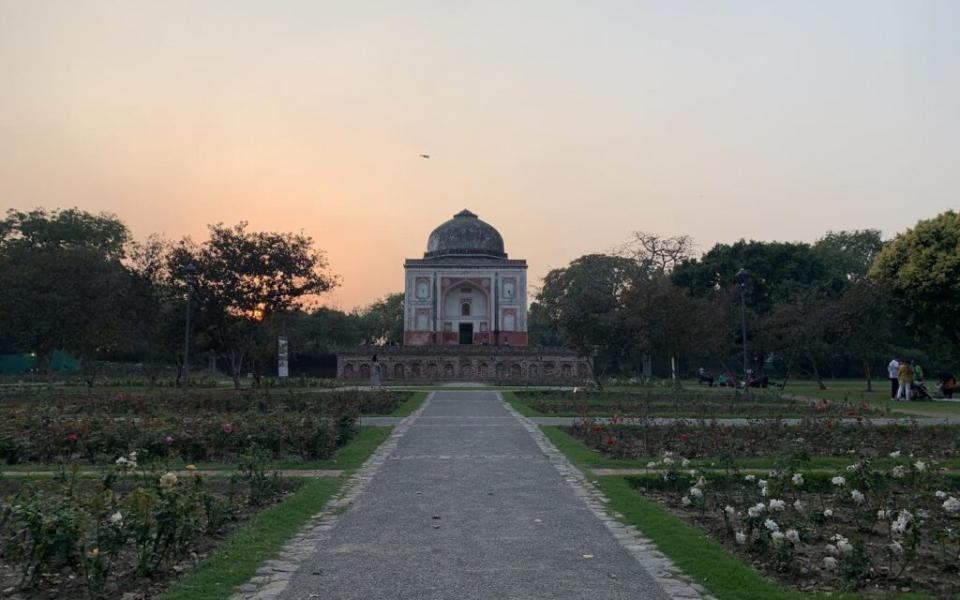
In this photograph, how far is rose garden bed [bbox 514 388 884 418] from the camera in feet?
70.2

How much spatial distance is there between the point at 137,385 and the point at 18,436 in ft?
99.6

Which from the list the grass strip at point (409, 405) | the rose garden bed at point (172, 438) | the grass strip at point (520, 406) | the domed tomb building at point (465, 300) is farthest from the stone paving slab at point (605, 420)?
the domed tomb building at point (465, 300)

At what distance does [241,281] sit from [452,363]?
20314 mm

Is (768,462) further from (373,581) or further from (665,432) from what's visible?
(373,581)

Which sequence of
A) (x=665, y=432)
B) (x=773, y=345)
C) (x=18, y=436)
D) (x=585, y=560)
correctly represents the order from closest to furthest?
1. (x=585, y=560)
2. (x=18, y=436)
3. (x=665, y=432)
4. (x=773, y=345)

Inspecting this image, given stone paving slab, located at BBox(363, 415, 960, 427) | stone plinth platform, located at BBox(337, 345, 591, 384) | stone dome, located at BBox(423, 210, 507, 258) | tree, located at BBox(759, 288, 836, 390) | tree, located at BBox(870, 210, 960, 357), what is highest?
stone dome, located at BBox(423, 210, 507, 258)

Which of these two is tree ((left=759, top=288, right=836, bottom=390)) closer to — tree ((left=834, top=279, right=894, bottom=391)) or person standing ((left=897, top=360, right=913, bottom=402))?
tree ((left=834, top=279, right=894, bottom=391))

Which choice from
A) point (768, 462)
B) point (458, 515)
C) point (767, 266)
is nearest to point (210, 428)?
point (458, 515)

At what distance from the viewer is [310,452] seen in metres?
13.6

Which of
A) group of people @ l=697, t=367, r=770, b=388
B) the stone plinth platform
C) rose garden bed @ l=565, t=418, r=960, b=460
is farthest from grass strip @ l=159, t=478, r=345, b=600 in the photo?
the stone plinth platform

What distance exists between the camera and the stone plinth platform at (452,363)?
54219 millimetres

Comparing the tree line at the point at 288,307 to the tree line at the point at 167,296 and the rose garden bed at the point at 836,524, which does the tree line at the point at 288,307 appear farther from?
the rose garden bed at the point at 836,524

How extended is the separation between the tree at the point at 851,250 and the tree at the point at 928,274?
96.1ft

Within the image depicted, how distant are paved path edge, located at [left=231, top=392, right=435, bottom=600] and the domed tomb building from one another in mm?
52483
